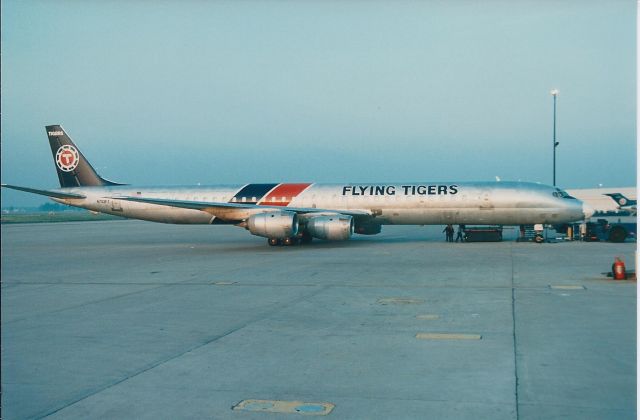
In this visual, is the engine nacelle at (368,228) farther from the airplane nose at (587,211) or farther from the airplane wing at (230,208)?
the airplane nose at (587,211)

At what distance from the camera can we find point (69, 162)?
33875mm

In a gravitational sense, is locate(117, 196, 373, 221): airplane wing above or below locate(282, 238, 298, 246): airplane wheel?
above

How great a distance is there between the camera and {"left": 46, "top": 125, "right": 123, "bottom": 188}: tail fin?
33.9 metres

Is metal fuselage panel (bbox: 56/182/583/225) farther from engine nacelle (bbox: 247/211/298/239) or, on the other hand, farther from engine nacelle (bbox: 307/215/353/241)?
engine nacelle (bbox: 307/215/353/241)

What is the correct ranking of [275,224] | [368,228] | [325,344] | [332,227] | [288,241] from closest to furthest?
[325,344], [275,224], [332,227], [288,241], [368,228]

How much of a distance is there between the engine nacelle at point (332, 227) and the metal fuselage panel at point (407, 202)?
2436 millimetres

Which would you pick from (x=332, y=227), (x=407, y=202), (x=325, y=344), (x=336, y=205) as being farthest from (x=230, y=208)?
(x=325, y=344)

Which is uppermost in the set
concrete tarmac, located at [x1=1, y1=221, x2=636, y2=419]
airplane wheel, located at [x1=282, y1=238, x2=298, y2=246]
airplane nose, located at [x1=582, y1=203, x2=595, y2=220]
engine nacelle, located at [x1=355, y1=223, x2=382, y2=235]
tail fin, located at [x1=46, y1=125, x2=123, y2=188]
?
tail fin, located at [x1=46, y1=125, x2=123, y2=188]

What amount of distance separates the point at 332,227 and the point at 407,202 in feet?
14.5

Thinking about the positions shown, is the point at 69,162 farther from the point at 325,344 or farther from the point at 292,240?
the point at 325,344

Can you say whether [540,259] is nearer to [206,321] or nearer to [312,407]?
[206,321]

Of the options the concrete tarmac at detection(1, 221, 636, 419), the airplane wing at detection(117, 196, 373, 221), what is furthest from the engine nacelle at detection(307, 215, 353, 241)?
the concrete tarmac at detection(1, 221, 636, 419)

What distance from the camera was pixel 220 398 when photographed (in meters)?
6.67

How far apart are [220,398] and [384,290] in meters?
8.24
